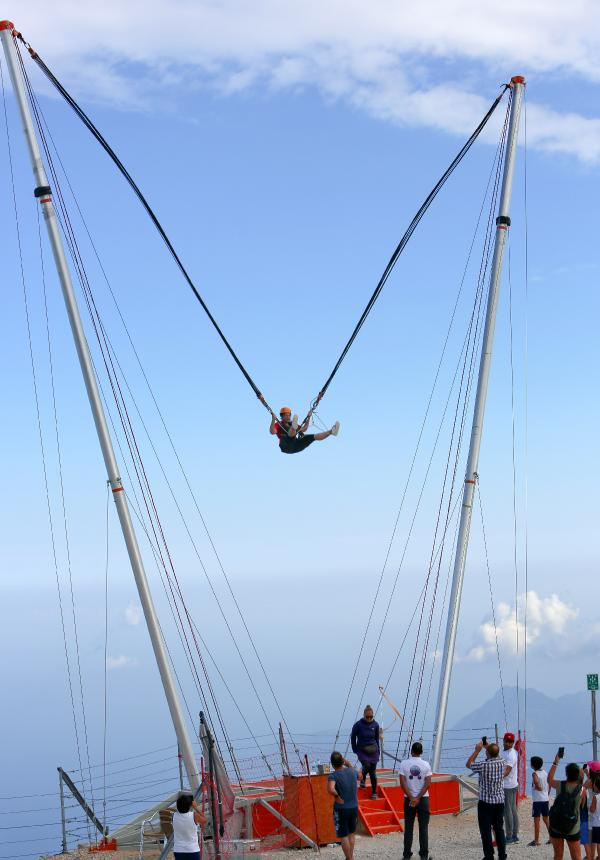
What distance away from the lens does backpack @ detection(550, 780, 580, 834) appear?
A: 1549cm

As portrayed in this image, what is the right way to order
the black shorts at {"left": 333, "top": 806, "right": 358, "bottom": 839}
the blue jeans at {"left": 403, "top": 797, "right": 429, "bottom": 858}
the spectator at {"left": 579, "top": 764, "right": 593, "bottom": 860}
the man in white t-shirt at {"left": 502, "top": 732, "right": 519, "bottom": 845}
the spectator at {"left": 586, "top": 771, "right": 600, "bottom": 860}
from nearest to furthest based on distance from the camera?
the spectator at {"left": 586, "top": 771, "right": 600, "bottom": 860} → the spectator at {"left": 579, "top": 764, "right": 593, "bottom": 860} → the black shorts at {"left": 333, "top": 806, "right": 358, "bottom": 839} → the blue jeans at {"left": 403, "top": 797, "right": 429, "bottom": 858} → the man in white t-shirt at {"left": 502, "top": 732, "right": 519, "bottom": 845}

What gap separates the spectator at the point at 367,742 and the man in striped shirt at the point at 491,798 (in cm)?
450

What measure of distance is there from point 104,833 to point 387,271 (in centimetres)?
1167

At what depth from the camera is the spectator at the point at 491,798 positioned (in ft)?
53.5

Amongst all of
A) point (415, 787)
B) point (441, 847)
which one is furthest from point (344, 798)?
point (441, 847)

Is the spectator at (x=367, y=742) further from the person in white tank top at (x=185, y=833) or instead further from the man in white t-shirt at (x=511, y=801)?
the person in white tank top at (x=185, y=833)

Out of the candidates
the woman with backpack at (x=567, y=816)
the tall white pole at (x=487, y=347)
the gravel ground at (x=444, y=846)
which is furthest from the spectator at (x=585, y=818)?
the tall white pole at (x=487, y=347)

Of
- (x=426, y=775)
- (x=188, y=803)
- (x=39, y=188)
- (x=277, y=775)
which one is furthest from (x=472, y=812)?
(x=39, y=188)

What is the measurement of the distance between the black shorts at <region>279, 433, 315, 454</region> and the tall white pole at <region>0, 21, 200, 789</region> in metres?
3.05

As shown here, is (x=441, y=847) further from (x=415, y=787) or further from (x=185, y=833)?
(x=185, y=833)

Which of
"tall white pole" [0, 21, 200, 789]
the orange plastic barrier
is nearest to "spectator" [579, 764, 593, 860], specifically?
the orange plastic barrier

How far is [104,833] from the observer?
896 inches

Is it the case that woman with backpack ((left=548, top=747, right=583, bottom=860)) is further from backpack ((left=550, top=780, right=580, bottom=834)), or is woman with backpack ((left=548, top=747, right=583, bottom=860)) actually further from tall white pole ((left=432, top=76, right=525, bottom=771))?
tall white pole ((left=432, top=76, right=525, bottom=771))

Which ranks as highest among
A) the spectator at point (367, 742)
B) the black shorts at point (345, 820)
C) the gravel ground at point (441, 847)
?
the spectator at point (367, 742)
